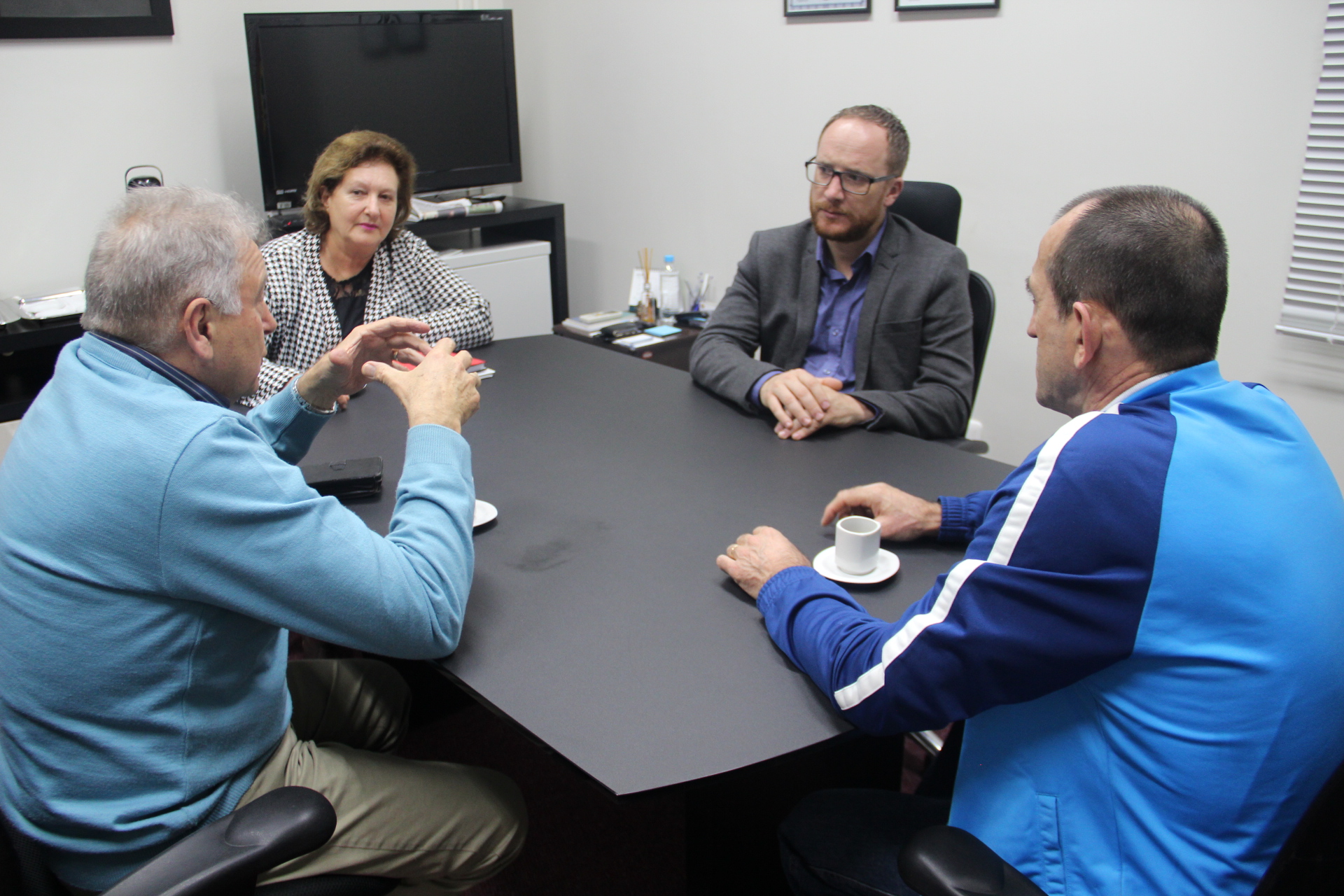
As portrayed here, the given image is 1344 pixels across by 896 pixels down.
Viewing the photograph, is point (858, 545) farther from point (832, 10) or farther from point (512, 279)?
point (512, 279)

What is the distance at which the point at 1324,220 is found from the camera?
7.51ft

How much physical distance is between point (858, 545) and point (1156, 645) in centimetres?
42

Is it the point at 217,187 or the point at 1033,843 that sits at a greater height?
the point at 217,187

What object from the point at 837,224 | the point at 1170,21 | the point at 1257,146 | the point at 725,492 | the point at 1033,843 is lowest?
the point at 1033,843

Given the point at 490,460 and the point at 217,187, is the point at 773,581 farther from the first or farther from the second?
the point at 217,187

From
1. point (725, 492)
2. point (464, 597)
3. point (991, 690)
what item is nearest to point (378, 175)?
point (725, 492)

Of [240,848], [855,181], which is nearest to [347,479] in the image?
[240,848]

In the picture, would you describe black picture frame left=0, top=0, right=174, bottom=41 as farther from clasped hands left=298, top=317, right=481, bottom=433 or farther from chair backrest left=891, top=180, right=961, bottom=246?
chair backrest left=891, top=180, right=961, bottom=246

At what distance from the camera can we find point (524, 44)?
4.43 metres

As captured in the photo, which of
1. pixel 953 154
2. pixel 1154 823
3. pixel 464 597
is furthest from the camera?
pixel 953 154

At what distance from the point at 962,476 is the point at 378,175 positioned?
5.54ft

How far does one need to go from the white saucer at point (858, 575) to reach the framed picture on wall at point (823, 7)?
2395 millimetres

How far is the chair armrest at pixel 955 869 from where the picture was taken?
2.94ft

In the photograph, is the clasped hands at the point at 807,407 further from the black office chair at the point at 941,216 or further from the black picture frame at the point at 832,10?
the black picture frame at the point at 832,10
